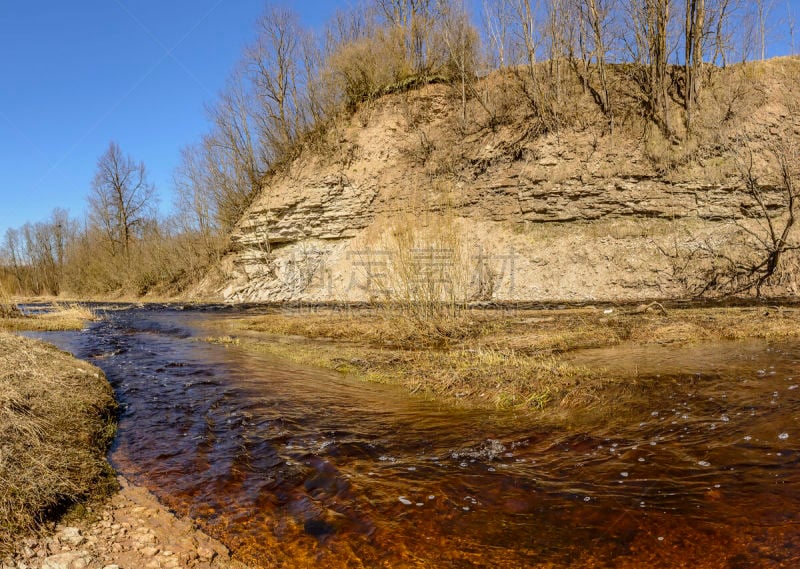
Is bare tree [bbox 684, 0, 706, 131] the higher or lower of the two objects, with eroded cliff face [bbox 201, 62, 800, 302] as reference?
higher

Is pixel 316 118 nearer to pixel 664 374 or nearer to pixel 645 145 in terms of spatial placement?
pixel 645 145

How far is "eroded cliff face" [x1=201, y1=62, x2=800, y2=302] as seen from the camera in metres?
19.6

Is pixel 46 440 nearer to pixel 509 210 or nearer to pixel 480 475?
pixel 480 475

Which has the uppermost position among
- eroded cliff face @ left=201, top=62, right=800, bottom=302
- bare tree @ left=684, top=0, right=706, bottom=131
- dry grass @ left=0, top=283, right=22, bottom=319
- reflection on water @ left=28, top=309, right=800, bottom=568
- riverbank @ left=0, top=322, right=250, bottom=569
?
bare tree @ left=684, top=0, right=706, bottom=131

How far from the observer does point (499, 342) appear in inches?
382

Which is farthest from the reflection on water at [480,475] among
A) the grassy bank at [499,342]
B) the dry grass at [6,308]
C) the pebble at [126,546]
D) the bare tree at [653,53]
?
the bare tree at [653,53]

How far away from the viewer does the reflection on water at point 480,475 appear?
285 cm

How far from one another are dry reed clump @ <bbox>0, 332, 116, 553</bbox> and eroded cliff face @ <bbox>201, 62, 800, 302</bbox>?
9.33 meters

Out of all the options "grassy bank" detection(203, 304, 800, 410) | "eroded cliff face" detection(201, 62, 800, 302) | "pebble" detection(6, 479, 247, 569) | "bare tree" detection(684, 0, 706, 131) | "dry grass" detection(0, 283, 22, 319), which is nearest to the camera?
"pebble" detection(6, 479, 247, 569)

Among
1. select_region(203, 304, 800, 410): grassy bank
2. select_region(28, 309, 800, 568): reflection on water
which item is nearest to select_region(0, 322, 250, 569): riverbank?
select_region(28, 309, 800, 568): reflection on water

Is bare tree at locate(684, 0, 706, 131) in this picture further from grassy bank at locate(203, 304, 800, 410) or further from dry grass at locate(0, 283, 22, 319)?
dry grass at locate(0, 283, 22, 319)

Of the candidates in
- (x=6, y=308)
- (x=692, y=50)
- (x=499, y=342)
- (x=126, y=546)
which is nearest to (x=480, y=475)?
(x=126, y=546)

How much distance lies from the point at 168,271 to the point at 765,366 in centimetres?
3836

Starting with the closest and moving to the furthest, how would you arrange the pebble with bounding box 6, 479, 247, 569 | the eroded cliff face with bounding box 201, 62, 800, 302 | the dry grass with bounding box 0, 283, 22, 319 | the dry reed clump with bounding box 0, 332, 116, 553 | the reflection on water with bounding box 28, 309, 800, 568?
the pebble with bounding box 6, 479, 247, 569, the reflection on water with bounding box 28, 309, 800, 568, the dry reed clump with bounding box 0, 332, 116, 553, the dry grass with bounding box 0, 283, 22, 319, the eroded cliff face with bounding box 201, 62, 800, 302
